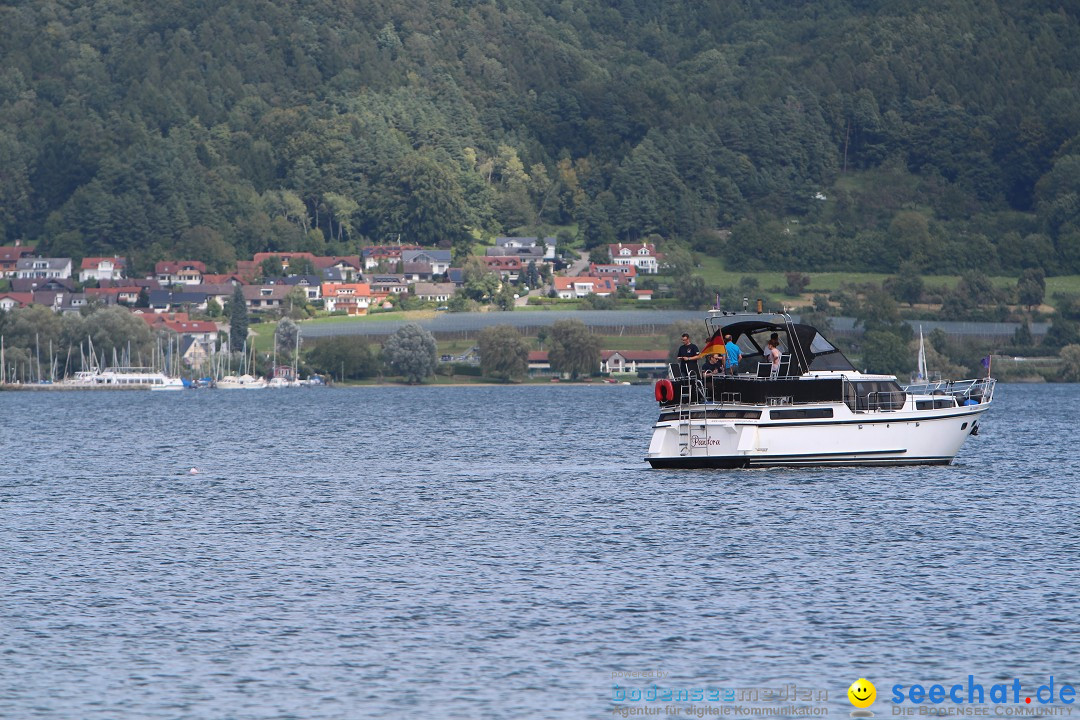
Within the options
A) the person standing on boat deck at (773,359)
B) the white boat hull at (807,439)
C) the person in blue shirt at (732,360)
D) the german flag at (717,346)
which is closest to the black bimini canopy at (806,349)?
the german flag at (717,346)

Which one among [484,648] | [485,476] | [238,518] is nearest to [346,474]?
[485,476]

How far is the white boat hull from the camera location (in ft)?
209

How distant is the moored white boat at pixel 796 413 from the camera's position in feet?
208

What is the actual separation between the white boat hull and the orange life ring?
1.09 meters

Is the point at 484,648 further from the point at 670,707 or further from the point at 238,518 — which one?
the point at 238,518

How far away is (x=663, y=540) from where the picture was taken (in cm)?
5022

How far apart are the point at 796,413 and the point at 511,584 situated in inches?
932

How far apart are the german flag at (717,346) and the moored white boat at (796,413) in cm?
22

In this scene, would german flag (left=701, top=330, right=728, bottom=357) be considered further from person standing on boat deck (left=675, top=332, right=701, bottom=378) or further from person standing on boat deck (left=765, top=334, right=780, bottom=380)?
person standing on boat deck (left=765, top=334, right=780, bottom=380)

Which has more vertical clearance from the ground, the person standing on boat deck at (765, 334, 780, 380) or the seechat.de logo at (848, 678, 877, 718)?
the person standing on boat deck at (765, 334, 780, 380)

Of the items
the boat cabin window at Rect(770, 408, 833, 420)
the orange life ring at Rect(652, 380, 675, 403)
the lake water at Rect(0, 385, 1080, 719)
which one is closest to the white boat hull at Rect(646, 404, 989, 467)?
the boat cabin window at Rect(770, 408, 833, 420)

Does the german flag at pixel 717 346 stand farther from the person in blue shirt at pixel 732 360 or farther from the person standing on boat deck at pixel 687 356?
the person standing on boat deck at pixel 687 356

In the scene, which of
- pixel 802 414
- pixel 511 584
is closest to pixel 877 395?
pixel 802 414

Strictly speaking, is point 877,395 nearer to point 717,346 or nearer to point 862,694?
point 717,346
